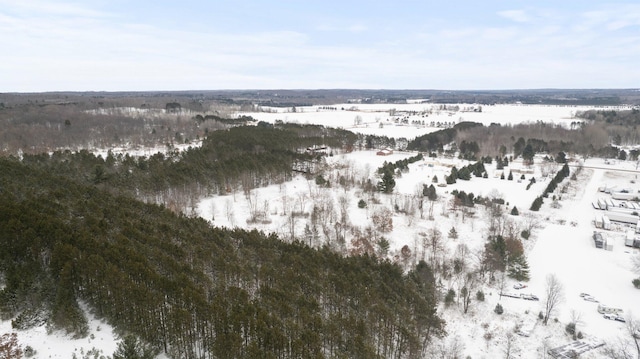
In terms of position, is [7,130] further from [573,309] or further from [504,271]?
[573,309]

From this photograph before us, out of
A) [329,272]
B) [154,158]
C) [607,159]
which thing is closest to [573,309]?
[329,272]

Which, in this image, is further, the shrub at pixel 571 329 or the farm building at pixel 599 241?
the farm building at pixel 599 241

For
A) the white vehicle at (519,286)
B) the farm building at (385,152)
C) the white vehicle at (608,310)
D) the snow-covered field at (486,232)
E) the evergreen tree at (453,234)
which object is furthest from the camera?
the farm building at (385,152)

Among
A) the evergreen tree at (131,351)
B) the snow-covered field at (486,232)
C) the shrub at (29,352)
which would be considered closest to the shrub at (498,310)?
the snow-covered field at (486,232)

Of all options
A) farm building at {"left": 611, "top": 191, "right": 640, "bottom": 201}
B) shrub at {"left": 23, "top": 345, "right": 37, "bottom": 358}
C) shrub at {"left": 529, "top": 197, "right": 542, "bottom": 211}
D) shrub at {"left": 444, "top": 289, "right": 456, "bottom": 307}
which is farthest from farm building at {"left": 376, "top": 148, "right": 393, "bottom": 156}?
shrub at {"left": 23, "top": 345, "right": 37, "bottom": 358}

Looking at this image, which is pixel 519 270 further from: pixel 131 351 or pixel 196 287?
pixel 131 351

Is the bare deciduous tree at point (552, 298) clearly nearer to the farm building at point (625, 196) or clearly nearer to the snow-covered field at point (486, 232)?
the snow-covered field at point (486, 232)

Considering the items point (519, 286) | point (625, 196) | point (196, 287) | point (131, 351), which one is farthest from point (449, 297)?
point (625, 196)
